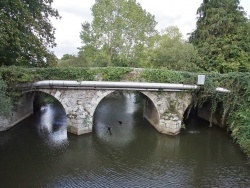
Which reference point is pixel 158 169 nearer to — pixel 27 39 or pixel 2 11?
pixel 27 39

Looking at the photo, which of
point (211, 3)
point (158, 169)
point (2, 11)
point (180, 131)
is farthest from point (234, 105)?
point (2, 11)

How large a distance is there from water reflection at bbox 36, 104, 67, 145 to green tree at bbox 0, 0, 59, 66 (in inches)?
198

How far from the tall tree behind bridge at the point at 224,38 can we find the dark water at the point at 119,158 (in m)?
8.76

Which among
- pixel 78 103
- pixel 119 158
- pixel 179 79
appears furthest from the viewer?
pixel 179 79

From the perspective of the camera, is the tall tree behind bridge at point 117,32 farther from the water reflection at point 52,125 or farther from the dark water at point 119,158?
the dark water at point 119,158

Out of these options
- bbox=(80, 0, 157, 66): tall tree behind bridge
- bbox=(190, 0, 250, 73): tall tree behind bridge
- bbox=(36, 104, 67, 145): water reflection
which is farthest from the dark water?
bbox=(80, 0, 157, 66): tall tree behind bridge

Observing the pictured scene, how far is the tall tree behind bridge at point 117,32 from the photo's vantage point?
24953mm

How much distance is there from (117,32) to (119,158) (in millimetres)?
16317

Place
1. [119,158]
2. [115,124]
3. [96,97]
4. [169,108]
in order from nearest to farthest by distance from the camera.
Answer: [119,158], [96,97], [169,108], [115,124]

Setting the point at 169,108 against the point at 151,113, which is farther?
the point at 151,113

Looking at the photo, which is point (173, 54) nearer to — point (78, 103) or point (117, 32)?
point (117, 32)

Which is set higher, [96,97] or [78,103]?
[96,97]

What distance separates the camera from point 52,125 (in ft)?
62.3

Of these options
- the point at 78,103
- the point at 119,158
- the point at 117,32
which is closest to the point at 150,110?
the point at 78,103
